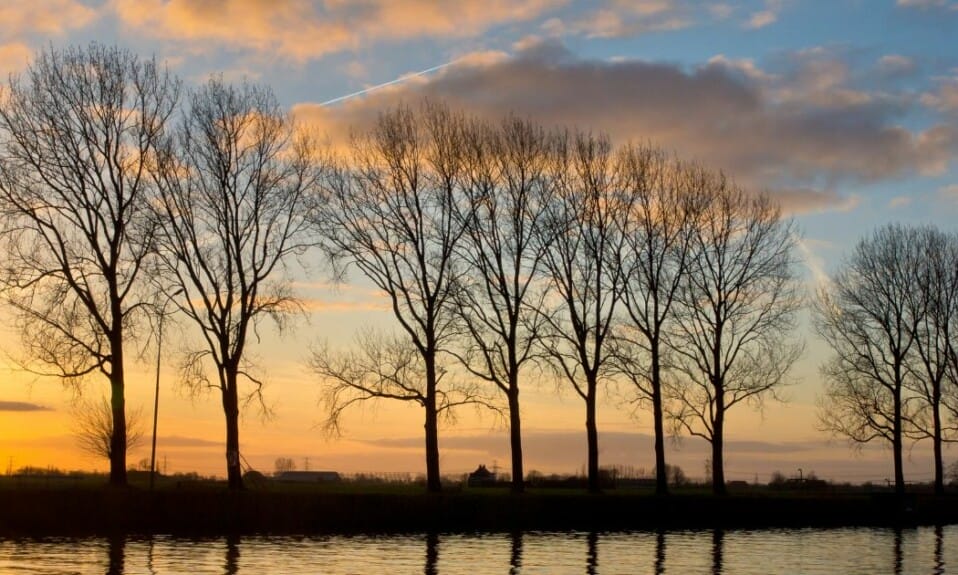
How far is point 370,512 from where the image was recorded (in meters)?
55.2

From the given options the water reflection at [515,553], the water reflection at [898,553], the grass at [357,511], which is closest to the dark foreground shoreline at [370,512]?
the grass at [357,511]

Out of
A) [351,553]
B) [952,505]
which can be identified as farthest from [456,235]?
[952,505]

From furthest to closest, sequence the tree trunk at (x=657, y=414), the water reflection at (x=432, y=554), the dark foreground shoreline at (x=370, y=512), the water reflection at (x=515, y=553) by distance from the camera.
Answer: the tree trunk at (x=657, y=414) → the dark foreground shoreline at (x=370, y=512) → the water reflection at (x=515, y=553) → the water reflection at (x=432, y=554)

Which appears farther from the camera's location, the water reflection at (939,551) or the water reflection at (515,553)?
the water reflection at (939,551)

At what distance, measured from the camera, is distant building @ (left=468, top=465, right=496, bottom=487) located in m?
105

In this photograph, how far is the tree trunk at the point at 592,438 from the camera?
68312 millimetres

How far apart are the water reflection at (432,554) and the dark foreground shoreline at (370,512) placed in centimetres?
354

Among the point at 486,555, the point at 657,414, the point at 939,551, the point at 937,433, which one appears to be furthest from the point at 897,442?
the point at 486,555

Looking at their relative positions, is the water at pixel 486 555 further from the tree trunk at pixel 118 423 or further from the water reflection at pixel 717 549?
the tree trunk at pixel 118 423

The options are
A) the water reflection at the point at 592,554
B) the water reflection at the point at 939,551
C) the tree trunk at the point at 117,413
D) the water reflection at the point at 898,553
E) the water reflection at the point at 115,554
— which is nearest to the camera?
the water reflection at the point at 115,554

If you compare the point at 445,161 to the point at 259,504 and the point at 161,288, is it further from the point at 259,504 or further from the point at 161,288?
the point at 259,504

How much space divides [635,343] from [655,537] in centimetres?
1936

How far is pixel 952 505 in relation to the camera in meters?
78.7

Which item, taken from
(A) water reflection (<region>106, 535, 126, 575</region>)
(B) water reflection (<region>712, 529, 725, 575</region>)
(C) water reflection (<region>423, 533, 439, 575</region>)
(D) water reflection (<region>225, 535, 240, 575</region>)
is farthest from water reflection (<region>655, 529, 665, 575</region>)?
(A) water reflection (<region>106, 535, 126, 575</region>)
